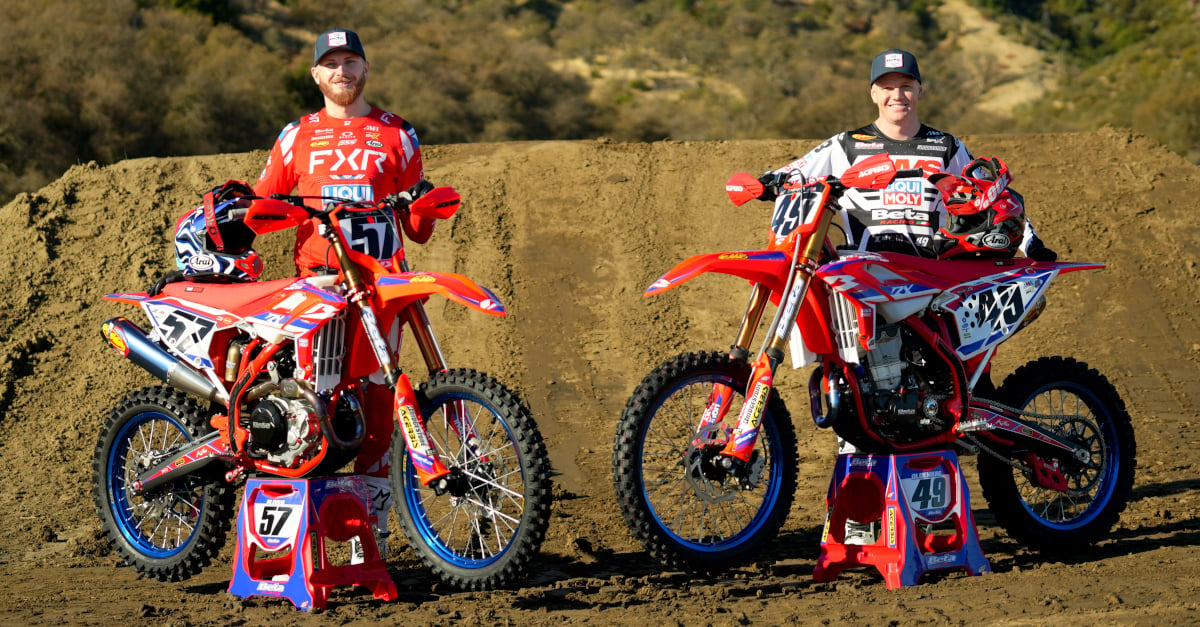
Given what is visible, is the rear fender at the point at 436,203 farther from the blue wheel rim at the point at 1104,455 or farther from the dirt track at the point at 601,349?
the blue wheel rim at the point at 1104,455

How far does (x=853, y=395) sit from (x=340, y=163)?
2.62m

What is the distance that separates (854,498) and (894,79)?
1947 millimetres

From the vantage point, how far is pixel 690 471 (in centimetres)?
500

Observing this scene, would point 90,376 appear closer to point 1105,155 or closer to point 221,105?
point 1105,155

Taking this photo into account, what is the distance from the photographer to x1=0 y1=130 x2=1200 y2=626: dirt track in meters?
4.88

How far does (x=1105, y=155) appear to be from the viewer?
13.7 meters

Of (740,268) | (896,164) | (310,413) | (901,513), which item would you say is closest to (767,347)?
(740,268)

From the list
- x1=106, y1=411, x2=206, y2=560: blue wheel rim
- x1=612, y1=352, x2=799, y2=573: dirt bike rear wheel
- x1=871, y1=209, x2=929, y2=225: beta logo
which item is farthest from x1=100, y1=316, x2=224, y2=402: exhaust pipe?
x1=871, y1=209, x2=929, y2=225: beta logo

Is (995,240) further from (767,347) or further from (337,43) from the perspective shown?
(337,43)

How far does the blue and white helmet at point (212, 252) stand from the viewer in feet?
19.0

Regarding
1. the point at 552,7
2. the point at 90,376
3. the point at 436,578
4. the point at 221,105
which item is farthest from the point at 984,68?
the point at 436,578

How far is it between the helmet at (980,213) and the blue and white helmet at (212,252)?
325 centimetres

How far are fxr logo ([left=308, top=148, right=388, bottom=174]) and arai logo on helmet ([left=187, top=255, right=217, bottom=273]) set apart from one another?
2.10ft

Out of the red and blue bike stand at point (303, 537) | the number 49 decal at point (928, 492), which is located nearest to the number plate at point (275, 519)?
the red and blue bike stand at point (303, 537)
